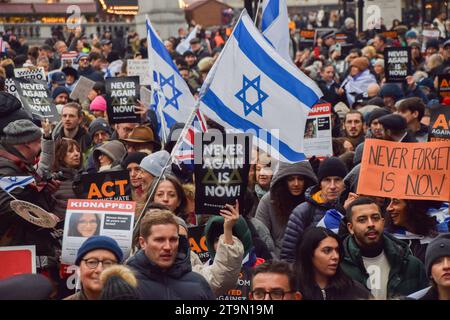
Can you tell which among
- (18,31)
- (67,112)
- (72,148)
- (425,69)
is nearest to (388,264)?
(72,148)

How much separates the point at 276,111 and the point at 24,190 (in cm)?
200

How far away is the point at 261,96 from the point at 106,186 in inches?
52.4

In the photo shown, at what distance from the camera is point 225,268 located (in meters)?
6.24

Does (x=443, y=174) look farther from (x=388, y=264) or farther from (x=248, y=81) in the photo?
(x=248, y=81)

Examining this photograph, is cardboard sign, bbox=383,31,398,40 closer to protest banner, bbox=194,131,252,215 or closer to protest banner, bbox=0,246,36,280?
protest banner, bbox=194,131,252,215

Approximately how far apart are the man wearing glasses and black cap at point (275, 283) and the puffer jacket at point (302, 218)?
148 cm

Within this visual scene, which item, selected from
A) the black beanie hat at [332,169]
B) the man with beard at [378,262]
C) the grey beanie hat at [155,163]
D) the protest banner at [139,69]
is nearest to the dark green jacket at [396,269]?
the man with beard at [378,262]

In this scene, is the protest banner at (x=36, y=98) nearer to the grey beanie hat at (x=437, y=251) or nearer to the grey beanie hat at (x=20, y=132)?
the grey beanie hat at (x=20, y=132)

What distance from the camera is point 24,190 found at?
7.20 metres

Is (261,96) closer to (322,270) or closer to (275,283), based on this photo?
(322,270)


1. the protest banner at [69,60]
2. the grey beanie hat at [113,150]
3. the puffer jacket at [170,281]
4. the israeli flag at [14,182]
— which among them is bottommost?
the puffer jacket at [170,281]

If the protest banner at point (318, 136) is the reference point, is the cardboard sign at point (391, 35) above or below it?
above

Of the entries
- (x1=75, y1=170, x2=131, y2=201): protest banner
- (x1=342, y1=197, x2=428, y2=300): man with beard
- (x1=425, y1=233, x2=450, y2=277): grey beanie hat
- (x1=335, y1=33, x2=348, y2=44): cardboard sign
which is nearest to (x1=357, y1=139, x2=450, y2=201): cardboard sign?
(x1=342, y1=197, x2=428, y2=300): man with beard

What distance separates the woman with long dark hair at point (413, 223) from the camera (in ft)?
23.4
